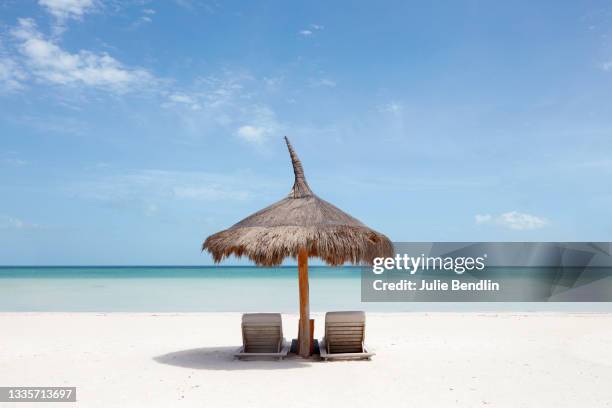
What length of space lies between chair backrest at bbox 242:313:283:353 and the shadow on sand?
0.59 ft

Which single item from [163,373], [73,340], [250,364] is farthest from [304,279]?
[73,340]

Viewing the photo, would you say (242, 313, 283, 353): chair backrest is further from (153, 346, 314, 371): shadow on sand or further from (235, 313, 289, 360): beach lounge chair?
(153, 346, 314, 371): shadow on sand

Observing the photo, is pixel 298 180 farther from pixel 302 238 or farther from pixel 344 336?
pixel 344 336

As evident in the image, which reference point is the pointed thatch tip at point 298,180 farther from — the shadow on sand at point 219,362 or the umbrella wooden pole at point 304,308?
the shadow on sand at point 219,362

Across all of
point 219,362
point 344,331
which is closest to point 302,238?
point 344,331

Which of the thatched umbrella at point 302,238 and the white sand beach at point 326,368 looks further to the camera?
the thatched umbrella at point 302,238

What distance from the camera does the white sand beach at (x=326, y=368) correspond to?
4645 mm

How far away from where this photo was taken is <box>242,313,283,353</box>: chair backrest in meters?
6.31

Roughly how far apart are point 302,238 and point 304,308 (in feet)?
3.35

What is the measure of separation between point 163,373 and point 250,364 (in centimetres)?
94

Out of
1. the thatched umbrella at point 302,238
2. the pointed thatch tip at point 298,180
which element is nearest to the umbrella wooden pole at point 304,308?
the thatched umbrella at point 302,238

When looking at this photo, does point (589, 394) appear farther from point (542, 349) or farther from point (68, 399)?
point (68, 399)

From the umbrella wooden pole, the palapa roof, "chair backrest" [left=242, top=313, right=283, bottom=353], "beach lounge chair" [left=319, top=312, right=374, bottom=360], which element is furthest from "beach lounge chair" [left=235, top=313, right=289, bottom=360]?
the palapa roof

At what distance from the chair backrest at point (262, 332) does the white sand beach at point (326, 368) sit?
0.27 meters
